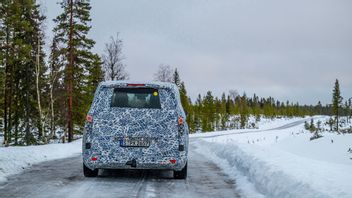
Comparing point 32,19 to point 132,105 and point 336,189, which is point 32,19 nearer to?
point 132,105

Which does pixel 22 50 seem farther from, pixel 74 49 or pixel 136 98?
pixel 136 98

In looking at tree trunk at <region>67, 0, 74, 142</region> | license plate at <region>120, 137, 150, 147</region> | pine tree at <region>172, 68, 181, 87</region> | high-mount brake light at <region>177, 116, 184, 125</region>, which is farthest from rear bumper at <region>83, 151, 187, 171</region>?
pine tree at <region>172, 68, 181, 87</region>

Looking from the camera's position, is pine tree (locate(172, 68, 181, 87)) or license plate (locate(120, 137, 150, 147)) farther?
pine tree (locate(172, 68, 181, 87))

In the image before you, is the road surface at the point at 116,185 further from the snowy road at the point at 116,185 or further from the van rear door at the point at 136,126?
the van rear door at the point at 136,126

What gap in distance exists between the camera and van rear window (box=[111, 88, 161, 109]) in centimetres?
807

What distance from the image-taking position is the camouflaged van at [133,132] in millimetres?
7734

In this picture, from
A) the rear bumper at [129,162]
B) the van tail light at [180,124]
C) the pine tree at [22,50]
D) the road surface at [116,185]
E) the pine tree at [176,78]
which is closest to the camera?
the road surface at [116,185]

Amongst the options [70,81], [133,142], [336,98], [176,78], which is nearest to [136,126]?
[133,142]

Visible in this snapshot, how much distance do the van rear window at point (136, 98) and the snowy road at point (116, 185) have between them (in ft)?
5.11

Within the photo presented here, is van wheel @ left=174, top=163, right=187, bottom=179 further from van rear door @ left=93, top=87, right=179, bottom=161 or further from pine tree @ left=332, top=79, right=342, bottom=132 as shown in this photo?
pine tree @ left=332, top=79, right=342, bottom=132

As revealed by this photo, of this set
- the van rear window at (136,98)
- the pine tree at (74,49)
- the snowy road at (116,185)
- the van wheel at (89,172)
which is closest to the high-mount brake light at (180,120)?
the van rear window at (136,98)

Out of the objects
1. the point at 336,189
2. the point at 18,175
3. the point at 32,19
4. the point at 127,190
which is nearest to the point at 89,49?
the point at 32,19

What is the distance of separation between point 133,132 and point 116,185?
1062mm

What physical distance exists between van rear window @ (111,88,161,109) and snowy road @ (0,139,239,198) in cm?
156
